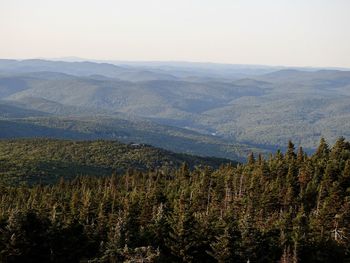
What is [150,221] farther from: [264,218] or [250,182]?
[250,182]

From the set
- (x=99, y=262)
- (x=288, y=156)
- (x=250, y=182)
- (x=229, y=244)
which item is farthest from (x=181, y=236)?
(x=288, y=156)

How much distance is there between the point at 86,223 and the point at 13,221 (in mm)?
12362

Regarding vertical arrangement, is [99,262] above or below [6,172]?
above

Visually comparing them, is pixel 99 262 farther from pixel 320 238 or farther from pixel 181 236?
pixel 320 238

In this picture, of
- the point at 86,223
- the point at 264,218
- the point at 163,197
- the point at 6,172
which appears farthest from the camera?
the point at 6,172

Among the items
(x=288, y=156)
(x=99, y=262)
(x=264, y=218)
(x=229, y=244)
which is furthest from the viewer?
(x=288, y=156)

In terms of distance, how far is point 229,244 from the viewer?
64.7m

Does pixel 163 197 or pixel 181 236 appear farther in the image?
pixel 163 197

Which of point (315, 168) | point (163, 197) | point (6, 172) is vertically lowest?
point (6, 172)

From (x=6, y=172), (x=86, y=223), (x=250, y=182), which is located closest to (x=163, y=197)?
(x=250, y=182)

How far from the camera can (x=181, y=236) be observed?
2643 inches

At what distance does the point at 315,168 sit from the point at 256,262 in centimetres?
3757

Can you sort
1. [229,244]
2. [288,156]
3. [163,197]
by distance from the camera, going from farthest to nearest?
[288,156]
[163,197]
[229,244]

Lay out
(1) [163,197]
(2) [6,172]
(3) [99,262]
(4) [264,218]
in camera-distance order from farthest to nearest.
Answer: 1. (2) [6,172]
2. (1) [163,197]
3. (4) [264,218]
4. (3) [99,262]
